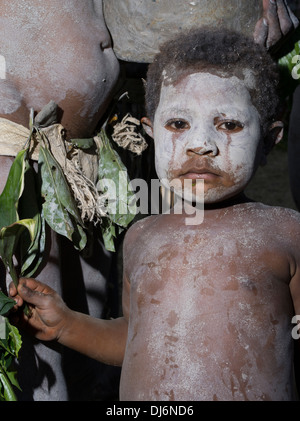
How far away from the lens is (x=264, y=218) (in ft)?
5.20

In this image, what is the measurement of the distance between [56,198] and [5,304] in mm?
295

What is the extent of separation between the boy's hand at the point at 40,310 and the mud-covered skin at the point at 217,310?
19 centimetres

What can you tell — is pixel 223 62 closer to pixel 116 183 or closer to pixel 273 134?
pixel 273 134

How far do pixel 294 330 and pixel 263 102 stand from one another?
0.48m

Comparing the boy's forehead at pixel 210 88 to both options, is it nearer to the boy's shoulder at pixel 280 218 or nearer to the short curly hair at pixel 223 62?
the short curly hair at pixel 223 62

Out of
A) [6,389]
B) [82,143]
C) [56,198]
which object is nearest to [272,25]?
[82,143]

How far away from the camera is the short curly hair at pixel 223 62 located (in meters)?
1.56

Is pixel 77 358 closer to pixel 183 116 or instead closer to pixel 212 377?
pixel 212 377

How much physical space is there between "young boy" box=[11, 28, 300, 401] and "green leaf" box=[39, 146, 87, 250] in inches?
9.3

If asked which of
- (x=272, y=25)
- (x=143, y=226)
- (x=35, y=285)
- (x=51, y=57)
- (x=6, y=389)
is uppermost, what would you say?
(x=272, y=25)

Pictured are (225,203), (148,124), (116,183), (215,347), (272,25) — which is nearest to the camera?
(215,347)

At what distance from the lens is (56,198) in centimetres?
180

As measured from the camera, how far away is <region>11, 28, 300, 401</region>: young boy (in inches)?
58.9

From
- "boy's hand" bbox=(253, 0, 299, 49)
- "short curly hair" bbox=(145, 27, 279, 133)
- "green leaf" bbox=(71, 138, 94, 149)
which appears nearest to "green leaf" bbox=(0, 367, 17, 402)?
"green leaf" bbox=(71, 138, 94, 149)
